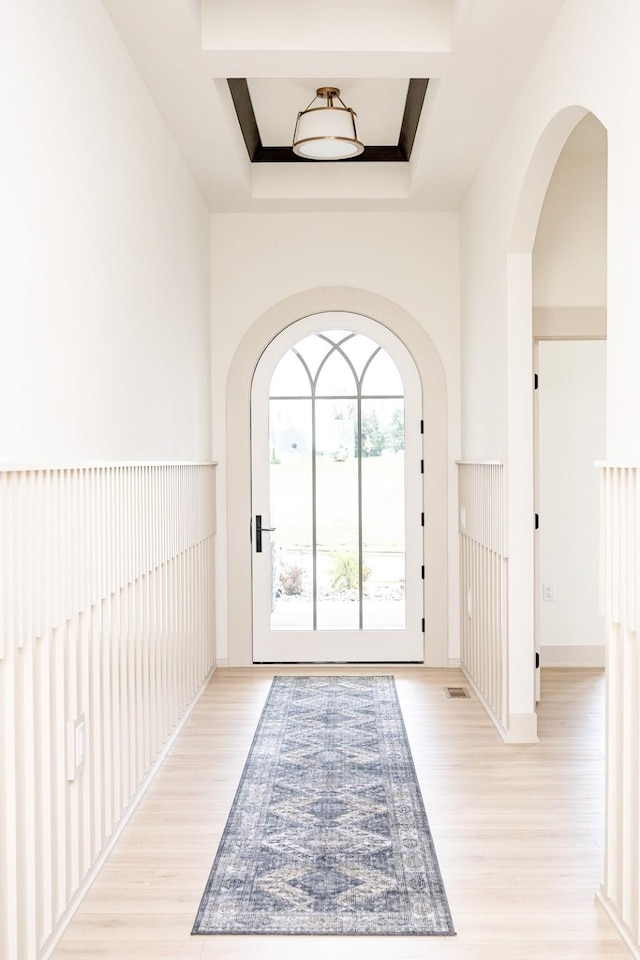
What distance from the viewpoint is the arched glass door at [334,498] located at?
201 inches

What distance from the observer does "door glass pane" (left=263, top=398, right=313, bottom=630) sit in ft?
16.8

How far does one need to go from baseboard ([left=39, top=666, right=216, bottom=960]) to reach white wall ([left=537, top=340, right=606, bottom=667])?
2.25 meters

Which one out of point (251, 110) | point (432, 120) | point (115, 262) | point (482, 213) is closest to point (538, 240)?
point (482, 213)

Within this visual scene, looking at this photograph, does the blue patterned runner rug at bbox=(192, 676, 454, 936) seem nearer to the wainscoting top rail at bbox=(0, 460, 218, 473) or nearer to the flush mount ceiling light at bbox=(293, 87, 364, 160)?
the wainscoting top rail at bbox=(0, 460, 218, 473)

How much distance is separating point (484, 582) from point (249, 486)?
155cm

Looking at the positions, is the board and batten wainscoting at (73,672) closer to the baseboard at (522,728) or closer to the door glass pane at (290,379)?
the baseboard at (522,728)

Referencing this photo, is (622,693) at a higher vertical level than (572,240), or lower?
lower

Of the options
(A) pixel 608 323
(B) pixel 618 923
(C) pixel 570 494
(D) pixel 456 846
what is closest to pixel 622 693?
(B) pixel 618 923

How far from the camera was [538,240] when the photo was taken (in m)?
4.24

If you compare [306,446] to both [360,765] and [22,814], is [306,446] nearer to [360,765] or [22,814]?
[360,765]

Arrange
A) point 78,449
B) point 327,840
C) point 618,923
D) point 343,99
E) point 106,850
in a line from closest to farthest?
point 618,923 → point 78,449 → point 106,850 → point 327,840 → point 343,99

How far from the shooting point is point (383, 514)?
5129 millimetres

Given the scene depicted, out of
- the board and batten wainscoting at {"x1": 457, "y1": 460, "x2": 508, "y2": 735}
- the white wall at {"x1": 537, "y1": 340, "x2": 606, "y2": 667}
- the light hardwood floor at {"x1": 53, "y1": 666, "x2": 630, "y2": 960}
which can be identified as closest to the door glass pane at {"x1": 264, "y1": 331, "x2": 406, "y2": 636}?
the board and batten wainscoting at {"x1": 457, "y1": 460, "x2": 508, "y2": 735}

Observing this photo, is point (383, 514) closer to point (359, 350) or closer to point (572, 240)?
point (359, 350)
